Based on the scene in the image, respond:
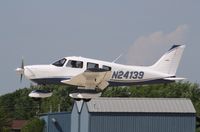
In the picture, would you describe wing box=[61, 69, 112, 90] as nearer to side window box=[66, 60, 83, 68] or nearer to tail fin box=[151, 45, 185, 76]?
side window box=[66, 60, 83, 68]

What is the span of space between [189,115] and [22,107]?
74.2 metres

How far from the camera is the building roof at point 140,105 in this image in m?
69.8

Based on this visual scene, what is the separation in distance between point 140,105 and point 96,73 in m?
32.0

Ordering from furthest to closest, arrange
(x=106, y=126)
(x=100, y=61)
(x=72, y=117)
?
(x=72, y=117)
(x=106, y=126)
(x=100, y=61)

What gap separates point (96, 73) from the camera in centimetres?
3888

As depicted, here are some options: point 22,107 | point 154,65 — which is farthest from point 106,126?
point 22,107

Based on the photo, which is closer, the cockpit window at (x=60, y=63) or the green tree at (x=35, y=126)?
the cockpit window at (x=60, y=63)

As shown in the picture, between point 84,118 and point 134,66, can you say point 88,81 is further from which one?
point 84,118

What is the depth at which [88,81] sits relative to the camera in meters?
40.2

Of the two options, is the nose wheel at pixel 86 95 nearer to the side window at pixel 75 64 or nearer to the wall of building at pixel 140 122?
the side window at pixel 75 64

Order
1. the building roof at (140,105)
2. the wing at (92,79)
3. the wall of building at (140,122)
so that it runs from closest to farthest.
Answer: the wing at (92,79) → the wall of building at (140,122) → the building roof at (140,105)

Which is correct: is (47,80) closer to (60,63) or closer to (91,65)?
(60,63)

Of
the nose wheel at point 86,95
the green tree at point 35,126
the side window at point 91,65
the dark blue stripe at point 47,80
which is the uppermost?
the side window at point 91,65

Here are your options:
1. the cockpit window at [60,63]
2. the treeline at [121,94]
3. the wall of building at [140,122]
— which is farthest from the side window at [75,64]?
the treeline at [121,94]
